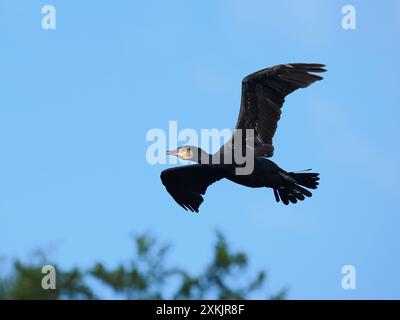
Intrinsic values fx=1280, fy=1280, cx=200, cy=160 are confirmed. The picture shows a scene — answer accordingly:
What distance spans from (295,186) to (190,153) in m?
1.48

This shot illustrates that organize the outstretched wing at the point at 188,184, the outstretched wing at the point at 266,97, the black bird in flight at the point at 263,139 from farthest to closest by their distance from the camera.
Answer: the outstretched wing at the point at 188,184 → the outstretched wing at the point at 266,97 → the black bird in flight at the point at 263,139

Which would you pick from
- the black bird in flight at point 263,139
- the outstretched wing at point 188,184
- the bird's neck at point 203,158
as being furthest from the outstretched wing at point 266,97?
the outstretched wing at point 188,184

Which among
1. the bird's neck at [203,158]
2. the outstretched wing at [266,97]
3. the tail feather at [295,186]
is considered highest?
the outstretched wing at [266,97]

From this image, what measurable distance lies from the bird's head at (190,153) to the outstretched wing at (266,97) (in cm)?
65

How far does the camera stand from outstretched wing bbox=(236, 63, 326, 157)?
56.2 ft

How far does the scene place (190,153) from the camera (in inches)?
678

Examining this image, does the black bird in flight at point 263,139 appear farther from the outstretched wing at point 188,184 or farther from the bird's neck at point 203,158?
the outstretched wing at point 188,184

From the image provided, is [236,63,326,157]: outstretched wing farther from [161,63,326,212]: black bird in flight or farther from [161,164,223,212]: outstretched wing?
[161,164,223,212]: outstretched wing

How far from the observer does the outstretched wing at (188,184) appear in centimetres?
1811
